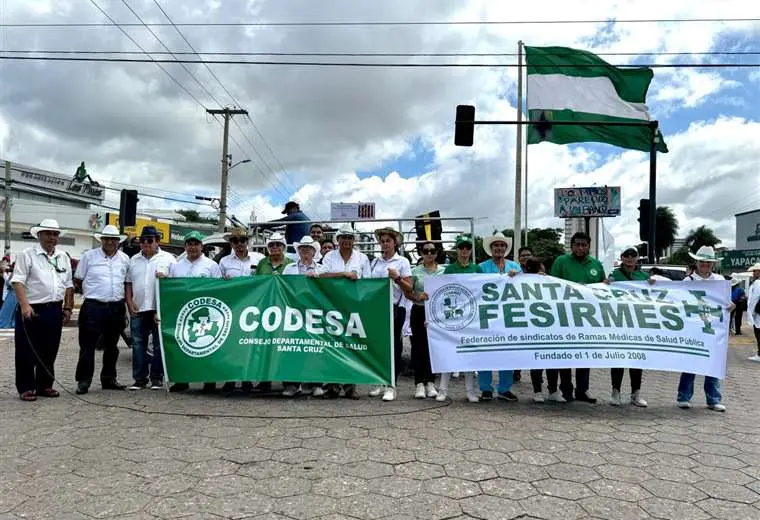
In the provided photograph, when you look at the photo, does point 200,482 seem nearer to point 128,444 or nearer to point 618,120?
point 128,444

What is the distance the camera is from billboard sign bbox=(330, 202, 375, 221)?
29.2 m

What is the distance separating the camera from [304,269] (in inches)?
253

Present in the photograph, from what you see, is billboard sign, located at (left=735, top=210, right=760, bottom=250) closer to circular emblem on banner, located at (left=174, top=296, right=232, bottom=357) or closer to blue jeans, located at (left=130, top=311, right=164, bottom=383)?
circular emblem on banner, located at (left=174, top=296, right=232, bottom=357)

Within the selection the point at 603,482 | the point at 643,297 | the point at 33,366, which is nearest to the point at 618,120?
the point at 643,297

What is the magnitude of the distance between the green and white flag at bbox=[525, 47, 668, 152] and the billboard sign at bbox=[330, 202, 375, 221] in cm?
1489

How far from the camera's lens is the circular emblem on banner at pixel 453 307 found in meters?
6.04

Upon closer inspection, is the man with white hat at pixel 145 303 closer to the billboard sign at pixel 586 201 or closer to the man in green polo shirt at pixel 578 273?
the man in green polo shirt at pixel 578 273

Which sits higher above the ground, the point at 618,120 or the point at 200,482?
the point at 618,120

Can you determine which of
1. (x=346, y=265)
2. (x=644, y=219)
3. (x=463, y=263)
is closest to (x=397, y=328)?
(x=346, y=265)

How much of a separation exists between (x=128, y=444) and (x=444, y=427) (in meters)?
2.65

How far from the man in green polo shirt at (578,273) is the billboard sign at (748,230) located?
65.3 metres

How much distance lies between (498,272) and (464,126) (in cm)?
758

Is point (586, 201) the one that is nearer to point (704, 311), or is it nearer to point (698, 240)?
point (704, 311)

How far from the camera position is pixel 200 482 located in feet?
11.8
